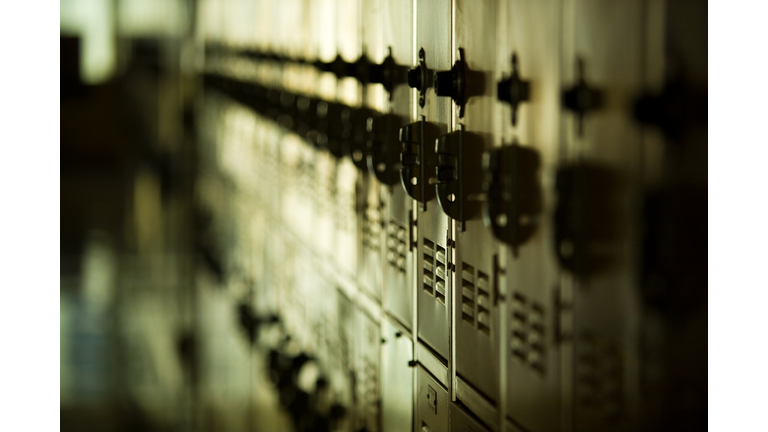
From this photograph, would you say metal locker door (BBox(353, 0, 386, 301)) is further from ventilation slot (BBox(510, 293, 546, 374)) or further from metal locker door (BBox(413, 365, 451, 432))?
ventilation slot (BBox(510, 293, 546, 374))

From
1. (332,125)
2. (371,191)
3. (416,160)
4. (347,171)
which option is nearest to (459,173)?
(416,160)

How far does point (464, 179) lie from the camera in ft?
6.51

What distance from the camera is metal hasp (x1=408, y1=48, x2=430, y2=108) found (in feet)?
7.30

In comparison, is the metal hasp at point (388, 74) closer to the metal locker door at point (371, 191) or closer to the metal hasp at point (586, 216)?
the metal locker door at point (371, 191)

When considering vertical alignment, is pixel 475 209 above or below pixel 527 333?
above

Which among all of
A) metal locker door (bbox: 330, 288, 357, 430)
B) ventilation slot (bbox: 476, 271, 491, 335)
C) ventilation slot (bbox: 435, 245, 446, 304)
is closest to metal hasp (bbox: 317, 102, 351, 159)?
metal locker door (bbox: 330, 288, 357, 430)

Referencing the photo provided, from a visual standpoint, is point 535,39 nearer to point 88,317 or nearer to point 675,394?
point 675,394

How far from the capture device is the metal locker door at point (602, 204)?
1.27m

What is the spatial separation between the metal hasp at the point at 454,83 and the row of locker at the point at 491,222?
2 cm

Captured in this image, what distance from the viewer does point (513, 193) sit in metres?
1.64

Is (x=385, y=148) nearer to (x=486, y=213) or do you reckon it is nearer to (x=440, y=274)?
(x=440, y=274)

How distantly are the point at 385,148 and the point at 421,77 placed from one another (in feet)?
1.20

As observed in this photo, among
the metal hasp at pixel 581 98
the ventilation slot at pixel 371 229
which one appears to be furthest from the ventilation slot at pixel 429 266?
the metal hasp at pixel 581 98

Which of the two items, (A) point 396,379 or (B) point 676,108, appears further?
(A) point 396,379
